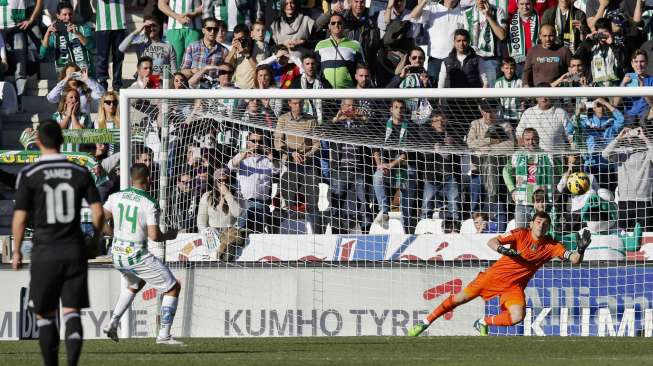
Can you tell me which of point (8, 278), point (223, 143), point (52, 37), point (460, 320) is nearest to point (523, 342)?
point (460, 320)

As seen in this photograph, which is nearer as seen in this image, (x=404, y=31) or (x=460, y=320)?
(x=460, y=320)

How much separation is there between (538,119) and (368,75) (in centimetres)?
274

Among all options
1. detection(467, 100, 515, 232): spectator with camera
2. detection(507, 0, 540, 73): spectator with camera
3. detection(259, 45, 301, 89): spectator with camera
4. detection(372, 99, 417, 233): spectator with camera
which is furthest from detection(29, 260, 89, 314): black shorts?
detection(507, 0, 540, 73): spectator with camera

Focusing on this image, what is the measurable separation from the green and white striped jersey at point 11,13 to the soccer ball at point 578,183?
8905mm

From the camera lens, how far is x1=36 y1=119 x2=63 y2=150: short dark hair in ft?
29.5

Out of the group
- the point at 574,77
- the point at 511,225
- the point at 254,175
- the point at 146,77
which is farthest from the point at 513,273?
the point at 146,77

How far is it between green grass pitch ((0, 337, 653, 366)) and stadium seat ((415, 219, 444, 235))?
1.79m

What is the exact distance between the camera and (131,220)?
12.6 m

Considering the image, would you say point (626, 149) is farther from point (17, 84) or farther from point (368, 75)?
point (17, 84)

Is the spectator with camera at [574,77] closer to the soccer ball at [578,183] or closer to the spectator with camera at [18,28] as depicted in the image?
the soccer ball at [578,183]

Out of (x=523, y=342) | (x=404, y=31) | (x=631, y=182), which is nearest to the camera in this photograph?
(x=523, y=342)

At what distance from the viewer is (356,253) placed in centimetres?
1571

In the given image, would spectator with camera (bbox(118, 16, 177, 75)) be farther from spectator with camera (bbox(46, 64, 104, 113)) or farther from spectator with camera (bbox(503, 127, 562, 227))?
spectator with camera (bbox(503, 127, 562, 227))

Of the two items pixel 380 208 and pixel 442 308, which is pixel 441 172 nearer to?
pixel 380 208
